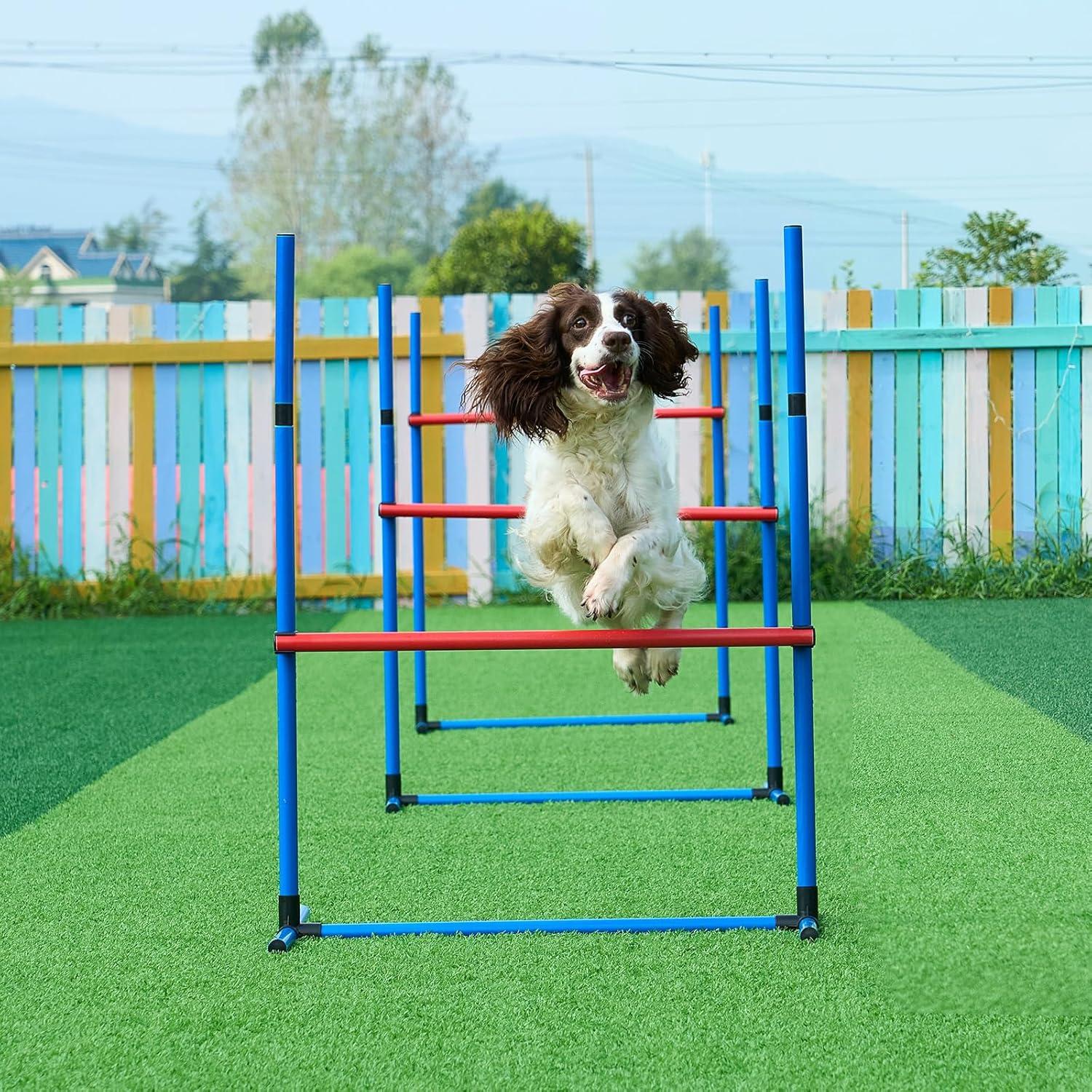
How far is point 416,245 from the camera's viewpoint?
2067 inches

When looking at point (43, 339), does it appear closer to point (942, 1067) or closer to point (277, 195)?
point (942, 1067)

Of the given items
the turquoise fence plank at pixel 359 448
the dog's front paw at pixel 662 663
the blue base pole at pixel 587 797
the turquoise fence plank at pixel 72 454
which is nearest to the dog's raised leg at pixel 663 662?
the dog's front paw at pixel 662 663

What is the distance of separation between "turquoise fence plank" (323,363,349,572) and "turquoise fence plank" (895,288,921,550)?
3416 mm

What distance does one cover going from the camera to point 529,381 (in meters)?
3.99

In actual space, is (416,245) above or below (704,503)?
above

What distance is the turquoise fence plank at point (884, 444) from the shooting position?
29.8ft

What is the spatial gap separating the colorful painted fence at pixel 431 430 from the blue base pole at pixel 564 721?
354 centimetres

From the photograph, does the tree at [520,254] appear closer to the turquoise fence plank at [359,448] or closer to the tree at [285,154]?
the turquoise fence plank at [359,448]

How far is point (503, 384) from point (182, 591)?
560 cm

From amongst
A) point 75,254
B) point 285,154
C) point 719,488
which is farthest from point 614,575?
point 75,254

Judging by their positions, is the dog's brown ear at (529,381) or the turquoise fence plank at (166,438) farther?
the turquoise fence plank at (166,438)

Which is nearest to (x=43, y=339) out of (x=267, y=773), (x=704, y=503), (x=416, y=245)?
(x=704, y=503)

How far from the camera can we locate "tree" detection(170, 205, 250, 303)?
67812 mm

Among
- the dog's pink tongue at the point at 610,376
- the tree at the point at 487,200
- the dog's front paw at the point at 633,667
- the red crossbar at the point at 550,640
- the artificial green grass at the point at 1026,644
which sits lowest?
the artificial green grass at the point at 1026,644
